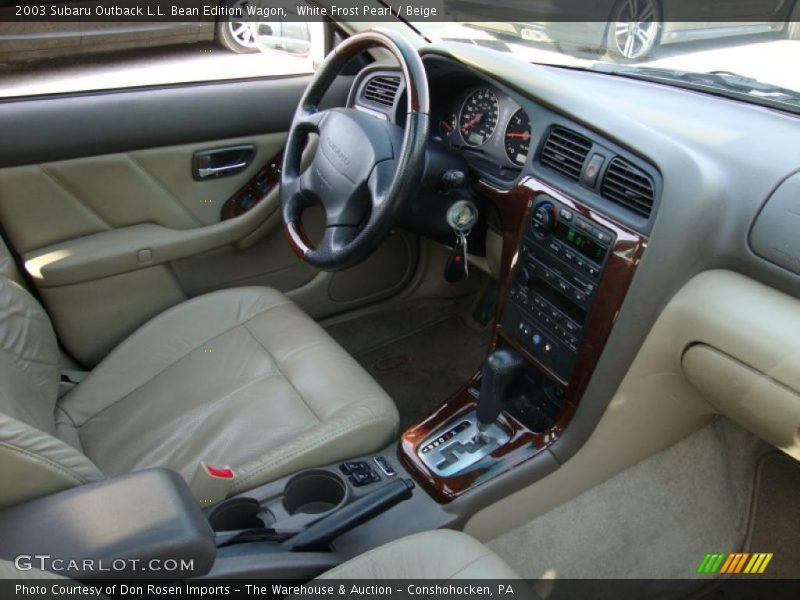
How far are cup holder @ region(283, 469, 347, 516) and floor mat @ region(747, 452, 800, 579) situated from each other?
0.94 meters

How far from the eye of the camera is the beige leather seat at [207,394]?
1.38 meters

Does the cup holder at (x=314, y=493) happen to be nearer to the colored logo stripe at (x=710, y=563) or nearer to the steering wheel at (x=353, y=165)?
the steering wheel at (x=353, y=165)

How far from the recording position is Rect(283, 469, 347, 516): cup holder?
1.30m

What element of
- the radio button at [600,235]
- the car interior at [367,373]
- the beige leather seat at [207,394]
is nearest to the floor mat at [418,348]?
the car interior at [367,373]

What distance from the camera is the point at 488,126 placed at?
1.66 meters

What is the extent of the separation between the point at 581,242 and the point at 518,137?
398mm

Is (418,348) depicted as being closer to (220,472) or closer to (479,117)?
(479,117)

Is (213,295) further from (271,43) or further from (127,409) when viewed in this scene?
(271,43)

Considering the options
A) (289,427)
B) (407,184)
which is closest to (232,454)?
(289,427)

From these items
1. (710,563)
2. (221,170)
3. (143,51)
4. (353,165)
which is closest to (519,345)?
(353,165)

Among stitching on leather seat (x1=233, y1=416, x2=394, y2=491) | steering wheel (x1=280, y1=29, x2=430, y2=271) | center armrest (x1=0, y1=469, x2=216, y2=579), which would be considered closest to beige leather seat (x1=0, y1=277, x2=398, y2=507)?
stitching on leather seat (x1=233, y1=416, x2=394, y2=491)

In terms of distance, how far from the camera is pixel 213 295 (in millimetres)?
1793

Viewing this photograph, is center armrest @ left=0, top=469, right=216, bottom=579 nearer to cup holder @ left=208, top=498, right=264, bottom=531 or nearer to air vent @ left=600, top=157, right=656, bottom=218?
cup holder @ left=208, top=498, right=264, bottom=531

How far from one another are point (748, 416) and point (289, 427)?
87cm
